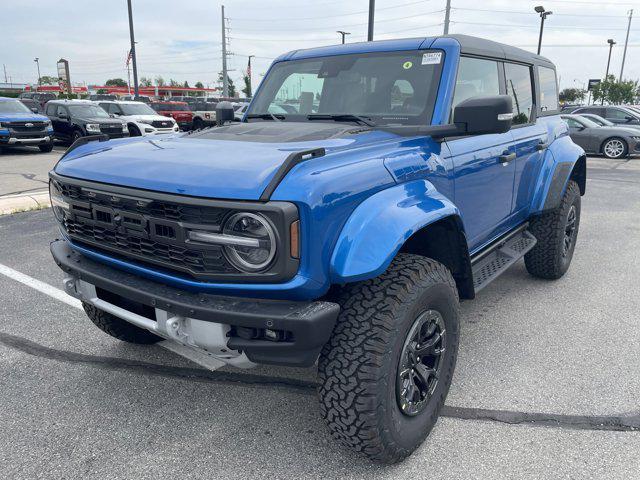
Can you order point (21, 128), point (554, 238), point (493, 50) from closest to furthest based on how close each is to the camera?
point (493, 50) → point (554, 238) → point (21, 128)

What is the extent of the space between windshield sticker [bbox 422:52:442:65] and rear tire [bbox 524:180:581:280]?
1.91 metres

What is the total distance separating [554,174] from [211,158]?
308 centimetres

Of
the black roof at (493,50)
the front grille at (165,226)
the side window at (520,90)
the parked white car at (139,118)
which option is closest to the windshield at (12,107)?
the parked white car at (139,118)

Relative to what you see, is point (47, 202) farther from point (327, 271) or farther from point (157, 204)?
point (327, 271)

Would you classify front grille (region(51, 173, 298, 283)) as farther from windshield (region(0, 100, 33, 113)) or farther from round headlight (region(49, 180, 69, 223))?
windshield (region(0, 100, 33, 113))

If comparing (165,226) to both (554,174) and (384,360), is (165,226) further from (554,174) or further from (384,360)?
(554,174)

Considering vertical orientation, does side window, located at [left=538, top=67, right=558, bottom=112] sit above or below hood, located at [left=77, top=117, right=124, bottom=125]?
above

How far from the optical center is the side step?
3277mm

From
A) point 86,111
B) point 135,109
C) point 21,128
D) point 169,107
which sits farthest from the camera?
point 169,107

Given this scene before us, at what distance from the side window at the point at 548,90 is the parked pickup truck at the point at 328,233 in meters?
1.43

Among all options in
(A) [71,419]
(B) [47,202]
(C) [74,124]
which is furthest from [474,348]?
(C) [74,124]

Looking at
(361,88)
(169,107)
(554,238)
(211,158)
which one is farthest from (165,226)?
(169,107)

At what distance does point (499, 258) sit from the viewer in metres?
3.71

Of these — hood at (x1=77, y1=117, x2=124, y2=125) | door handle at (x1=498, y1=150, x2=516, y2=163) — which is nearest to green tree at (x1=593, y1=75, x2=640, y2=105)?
hood at (x1=77, y1=117, x2=124, y2=125)
